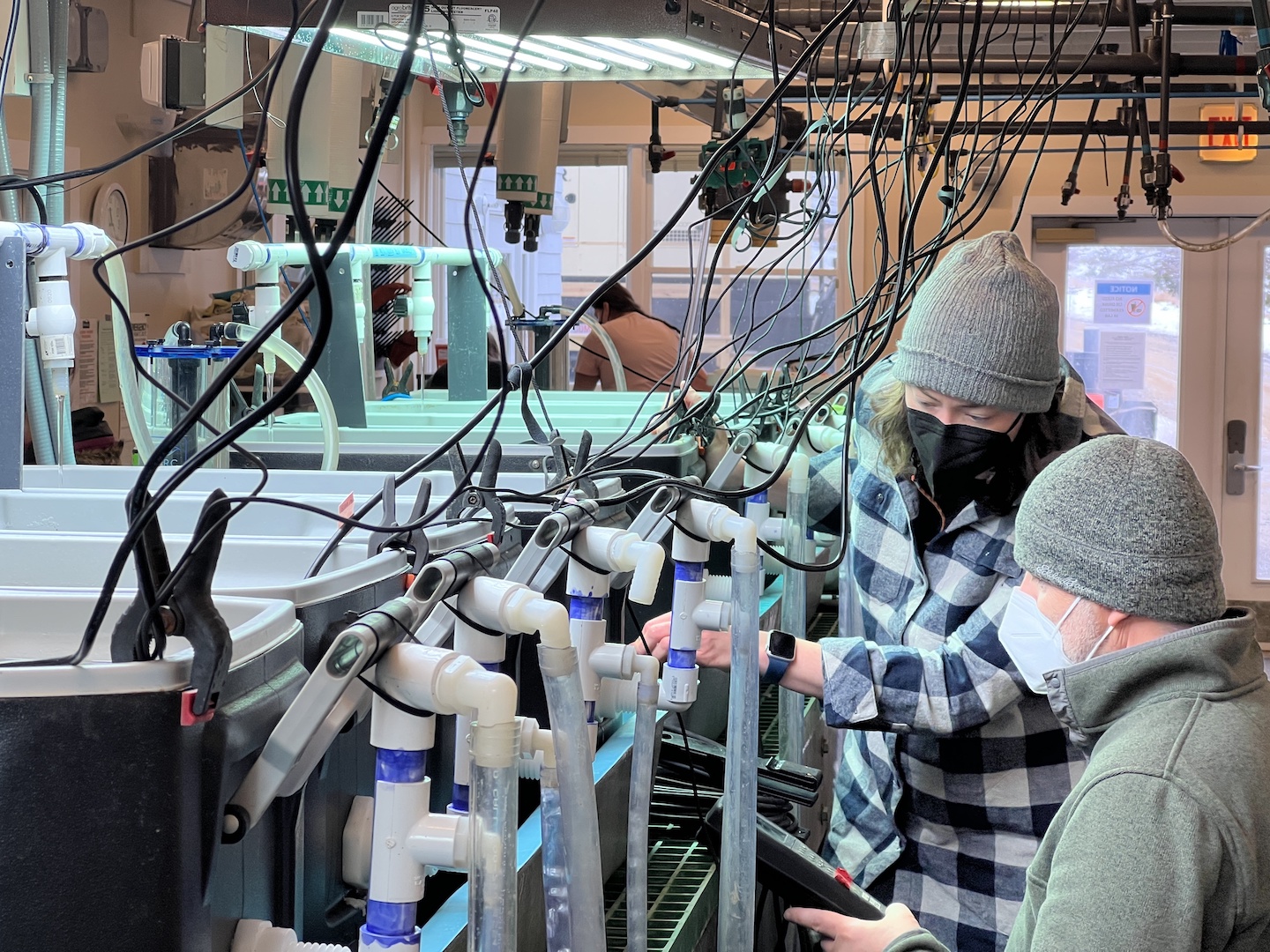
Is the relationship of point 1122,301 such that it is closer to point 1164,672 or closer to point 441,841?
point 1164,672

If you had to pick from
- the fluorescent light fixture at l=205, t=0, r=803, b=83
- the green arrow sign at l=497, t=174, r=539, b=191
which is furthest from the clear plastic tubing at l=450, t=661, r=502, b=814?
the green arrow sign at l=497, t=174, r=539, b=191

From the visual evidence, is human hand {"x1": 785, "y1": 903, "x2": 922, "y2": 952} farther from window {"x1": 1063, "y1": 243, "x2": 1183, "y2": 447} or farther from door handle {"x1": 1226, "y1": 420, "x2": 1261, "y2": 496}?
door handle {"x1": 1226, "y1": 420, "x2": 1261, "y2": 496}

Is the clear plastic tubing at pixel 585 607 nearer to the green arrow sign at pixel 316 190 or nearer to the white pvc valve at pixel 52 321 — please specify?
the white pvc valve at pixel 52 321

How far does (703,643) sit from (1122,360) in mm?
5987

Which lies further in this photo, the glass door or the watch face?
the glass door

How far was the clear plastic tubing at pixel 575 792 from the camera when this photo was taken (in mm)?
851

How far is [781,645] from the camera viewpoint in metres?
1.62

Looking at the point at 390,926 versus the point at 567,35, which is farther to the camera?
the point at 567,35

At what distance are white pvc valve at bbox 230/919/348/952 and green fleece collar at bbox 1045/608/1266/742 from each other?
61 centimetres

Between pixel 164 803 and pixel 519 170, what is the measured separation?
9.09 ft

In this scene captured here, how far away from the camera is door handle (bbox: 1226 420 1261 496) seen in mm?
6762

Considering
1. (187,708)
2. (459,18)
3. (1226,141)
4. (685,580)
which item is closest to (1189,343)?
(1226,141)

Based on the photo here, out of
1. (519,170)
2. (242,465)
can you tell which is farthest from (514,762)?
(519,170)

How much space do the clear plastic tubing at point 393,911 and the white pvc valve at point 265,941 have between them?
66mm
